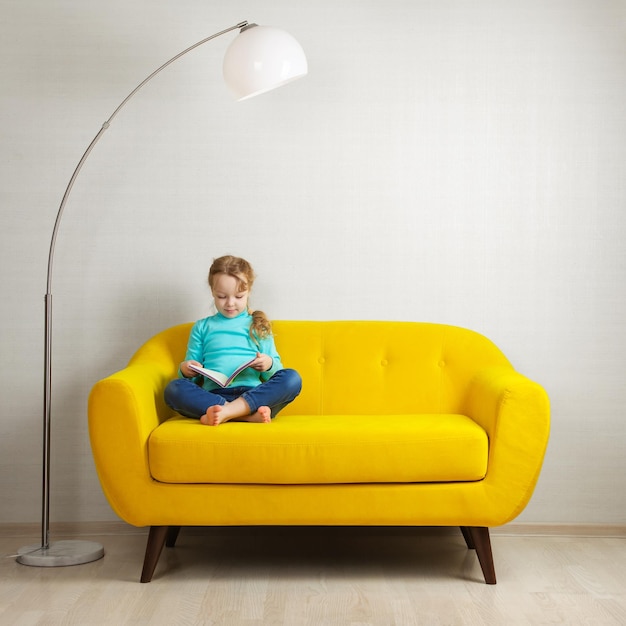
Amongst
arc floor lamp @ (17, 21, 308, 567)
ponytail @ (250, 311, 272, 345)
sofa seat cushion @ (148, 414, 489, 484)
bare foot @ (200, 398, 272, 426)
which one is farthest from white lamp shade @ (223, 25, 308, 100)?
sofa seat cushion @ (148, 414, 489, 484)

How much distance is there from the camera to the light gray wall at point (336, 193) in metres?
3.14

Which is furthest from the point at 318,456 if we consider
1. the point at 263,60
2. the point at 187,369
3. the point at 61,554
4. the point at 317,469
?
the point at 263,60

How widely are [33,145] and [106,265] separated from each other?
534 millimetres

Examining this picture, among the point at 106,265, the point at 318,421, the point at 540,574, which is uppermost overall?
the point at 106,265

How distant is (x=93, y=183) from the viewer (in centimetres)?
315

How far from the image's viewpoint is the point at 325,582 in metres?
2.45

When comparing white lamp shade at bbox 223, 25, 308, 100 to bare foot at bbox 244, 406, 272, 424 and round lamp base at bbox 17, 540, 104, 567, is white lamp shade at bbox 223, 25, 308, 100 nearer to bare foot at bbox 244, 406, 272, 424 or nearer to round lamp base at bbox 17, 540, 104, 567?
bare foot at bbox 244, 406, 272, 424

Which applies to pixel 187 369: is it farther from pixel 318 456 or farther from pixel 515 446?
pixel 515 446

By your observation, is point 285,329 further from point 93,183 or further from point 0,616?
point 0,616

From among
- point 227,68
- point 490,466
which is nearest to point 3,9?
point 227,68

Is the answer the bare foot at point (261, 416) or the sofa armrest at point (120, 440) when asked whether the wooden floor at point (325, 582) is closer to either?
the sofa armrest at point (120, 440)

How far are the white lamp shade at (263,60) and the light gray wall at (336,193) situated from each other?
412 mm

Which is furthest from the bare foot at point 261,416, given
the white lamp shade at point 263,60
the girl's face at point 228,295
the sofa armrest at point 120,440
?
the white lamp shade at point 263,60

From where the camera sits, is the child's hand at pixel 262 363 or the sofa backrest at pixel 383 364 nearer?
the child's hand at pixel 262 363
